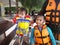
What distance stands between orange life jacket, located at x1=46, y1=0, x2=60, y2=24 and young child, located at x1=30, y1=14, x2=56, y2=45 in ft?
0.35

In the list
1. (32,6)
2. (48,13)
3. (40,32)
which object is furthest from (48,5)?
(32,6)

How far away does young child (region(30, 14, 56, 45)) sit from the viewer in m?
3.91

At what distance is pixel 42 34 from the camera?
397cm

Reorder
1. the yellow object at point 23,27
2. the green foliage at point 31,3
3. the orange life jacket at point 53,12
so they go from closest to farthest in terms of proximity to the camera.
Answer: the orange life jacket at point 53,12 < the yellow object at point 23,27 < the green foliage at point 31,3

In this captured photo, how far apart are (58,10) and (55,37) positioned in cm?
40

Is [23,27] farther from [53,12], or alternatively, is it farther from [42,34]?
[53,12]

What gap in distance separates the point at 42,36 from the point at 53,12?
38cm

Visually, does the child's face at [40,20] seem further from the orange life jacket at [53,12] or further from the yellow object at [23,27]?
the yellow object at [23,27]

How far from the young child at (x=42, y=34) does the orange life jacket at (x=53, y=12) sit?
4.2 inches

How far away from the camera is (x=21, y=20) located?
6574mm

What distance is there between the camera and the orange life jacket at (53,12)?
12.7 ft

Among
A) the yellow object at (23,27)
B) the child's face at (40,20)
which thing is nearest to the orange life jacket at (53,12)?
the child's face at (40,20)

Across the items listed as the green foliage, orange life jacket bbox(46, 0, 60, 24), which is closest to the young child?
orange life jacket bbox(46, 0, 60, 24)

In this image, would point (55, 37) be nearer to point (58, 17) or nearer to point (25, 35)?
point (58, 17)
